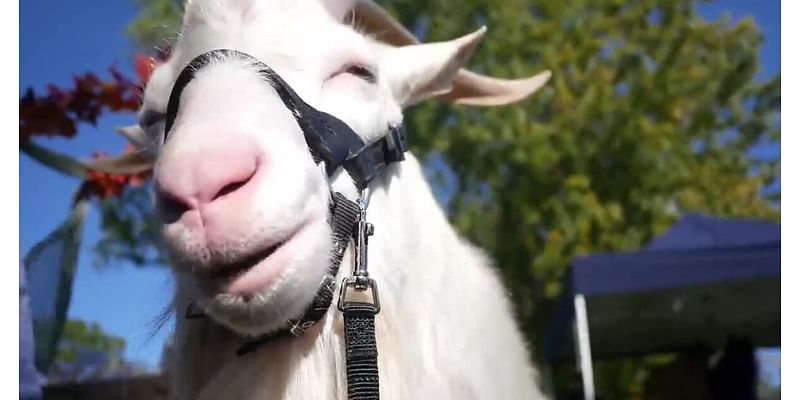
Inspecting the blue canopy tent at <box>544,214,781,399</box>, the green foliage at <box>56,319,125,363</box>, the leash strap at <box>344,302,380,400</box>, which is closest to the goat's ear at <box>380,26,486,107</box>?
the leash strap at <box>344,302,380,400</box>

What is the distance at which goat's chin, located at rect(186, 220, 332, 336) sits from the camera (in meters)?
1.26

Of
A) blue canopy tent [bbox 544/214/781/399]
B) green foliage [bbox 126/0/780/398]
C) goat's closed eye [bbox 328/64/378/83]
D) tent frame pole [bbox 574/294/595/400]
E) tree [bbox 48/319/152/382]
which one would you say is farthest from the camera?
green foliage [bbox 126/0/780/398]

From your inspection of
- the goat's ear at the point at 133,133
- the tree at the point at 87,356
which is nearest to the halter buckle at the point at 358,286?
the goat's ear at the point at 133,133

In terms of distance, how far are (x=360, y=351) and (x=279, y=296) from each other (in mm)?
262

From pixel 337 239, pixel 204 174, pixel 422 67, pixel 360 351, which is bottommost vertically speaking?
pixel 360 351

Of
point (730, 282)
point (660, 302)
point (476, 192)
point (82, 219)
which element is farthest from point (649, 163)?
point (82, 219)

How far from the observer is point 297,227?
4.29 ft

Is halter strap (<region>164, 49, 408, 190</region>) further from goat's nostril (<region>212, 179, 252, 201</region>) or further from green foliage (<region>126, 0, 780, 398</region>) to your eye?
green foliage (<region>126, 0, 780, 398</region>)

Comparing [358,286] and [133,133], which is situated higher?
Answer: [133,133]

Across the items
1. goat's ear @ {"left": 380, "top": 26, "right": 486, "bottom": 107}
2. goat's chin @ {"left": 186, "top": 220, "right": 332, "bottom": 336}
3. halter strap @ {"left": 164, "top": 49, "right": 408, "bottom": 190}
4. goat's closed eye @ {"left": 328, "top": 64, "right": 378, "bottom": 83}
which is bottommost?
goat's chin @ {"left": 186, "top": 220, "right": 332, "bottom": 336}

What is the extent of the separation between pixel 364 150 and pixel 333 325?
0.44m

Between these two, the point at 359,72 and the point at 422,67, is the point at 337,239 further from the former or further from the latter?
the point at 422,67

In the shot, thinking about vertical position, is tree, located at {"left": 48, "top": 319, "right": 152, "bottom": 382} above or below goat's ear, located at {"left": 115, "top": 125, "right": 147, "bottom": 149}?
below

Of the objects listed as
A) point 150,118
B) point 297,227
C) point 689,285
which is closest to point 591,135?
point 689,285
